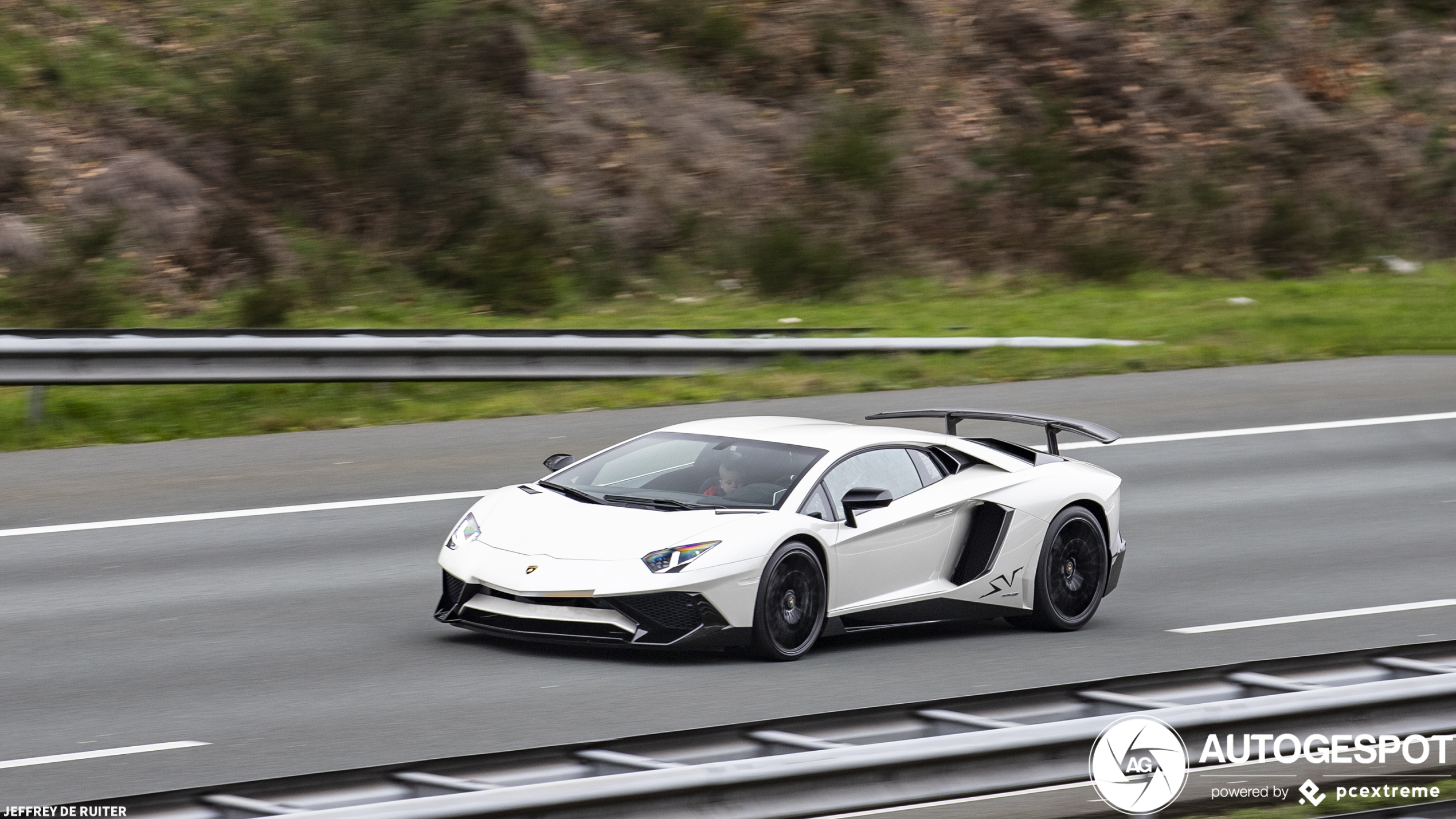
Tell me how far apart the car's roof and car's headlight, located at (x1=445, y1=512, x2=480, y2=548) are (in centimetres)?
124

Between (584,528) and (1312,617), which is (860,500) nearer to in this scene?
(584,528)

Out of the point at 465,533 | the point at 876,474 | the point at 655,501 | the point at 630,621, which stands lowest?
the point at 630,621

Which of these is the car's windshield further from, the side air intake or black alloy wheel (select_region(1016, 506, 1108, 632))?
black alloy wheel (select_region(1016, 506, 1108, 632))

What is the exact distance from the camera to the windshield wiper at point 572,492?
31.8 feet

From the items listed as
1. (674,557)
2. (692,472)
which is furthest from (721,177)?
(674,557)

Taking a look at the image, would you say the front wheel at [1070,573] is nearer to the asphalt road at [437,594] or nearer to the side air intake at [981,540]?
the asphalt road at [437,594]

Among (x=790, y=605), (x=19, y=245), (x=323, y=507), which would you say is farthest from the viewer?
(x=19, y=245)

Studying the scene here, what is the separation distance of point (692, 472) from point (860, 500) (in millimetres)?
937

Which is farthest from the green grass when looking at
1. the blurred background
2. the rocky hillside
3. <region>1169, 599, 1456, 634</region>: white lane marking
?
<region>1169, 599, 1456, 634</region>: white lane marking

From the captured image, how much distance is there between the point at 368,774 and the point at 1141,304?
18.5 meters

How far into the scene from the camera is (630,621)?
9.02 m

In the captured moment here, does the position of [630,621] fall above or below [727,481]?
below

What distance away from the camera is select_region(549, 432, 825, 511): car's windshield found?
9.59 metres

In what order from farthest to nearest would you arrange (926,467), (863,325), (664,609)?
(863,325)
(926,467)
(664,609)
